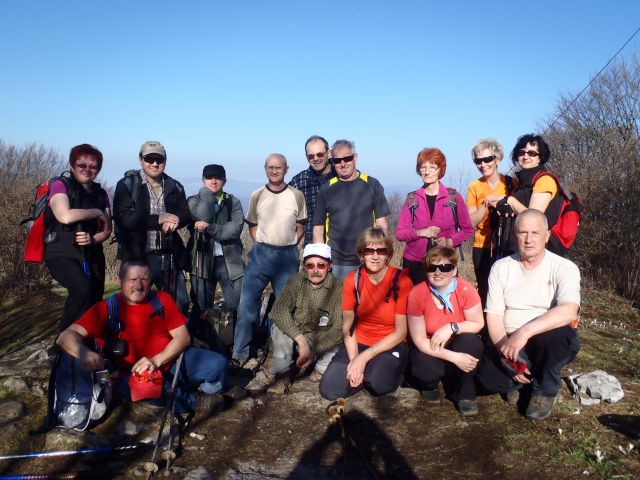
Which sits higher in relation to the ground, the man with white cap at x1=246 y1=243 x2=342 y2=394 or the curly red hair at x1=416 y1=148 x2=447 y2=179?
the curly red hair at x1=416 y1=148 x2=447 y2=179

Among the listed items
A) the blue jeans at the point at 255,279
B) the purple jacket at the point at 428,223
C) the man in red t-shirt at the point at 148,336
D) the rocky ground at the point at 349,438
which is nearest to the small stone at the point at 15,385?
the rocky ground at the point at 349,438

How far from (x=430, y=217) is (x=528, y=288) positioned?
111 centimetres

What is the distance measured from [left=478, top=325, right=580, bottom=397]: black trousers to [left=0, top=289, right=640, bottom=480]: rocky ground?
24 cm

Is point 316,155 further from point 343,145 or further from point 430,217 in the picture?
point 430,217

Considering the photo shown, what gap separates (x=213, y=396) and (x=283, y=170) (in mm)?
2198

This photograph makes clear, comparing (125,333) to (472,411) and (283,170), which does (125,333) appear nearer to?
(283,170)

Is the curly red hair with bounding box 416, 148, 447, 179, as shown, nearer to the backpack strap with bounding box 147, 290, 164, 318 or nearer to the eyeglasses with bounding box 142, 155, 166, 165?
the eyeglasses with bounding box 142, 155, 166, 165

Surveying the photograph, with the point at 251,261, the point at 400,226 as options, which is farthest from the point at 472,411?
the point at 251,261

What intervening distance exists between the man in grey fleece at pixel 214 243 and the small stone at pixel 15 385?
149 centimetres

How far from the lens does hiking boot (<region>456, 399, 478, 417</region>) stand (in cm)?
378

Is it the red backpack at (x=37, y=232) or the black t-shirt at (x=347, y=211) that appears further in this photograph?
the black t-shirt at (x=347, y=211)

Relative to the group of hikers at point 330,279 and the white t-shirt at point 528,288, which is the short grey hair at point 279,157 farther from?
the white t-shirt at point 528,288

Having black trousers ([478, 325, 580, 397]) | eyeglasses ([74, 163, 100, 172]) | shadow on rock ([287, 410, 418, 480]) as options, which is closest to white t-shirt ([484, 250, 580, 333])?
black trousers ([478, 325, 580, 397])

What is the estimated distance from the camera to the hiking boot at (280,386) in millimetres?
4273
